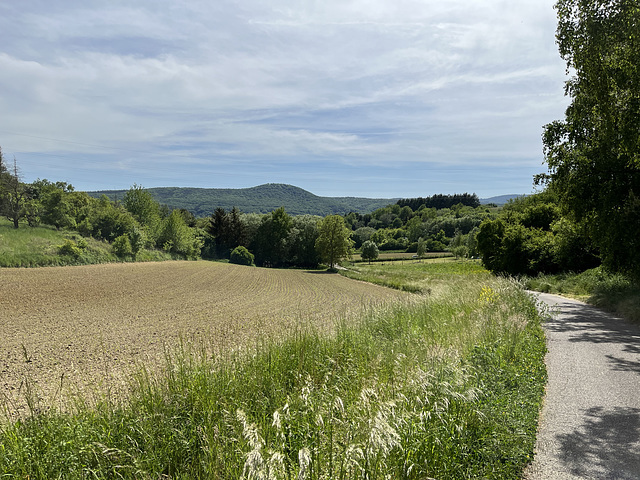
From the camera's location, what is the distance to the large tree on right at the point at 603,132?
10.8 metres

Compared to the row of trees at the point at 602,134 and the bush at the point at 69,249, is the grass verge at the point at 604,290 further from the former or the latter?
the bush at the point at 69,249

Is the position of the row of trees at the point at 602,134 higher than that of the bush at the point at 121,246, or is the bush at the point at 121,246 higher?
the row of trees at the point at 602,134

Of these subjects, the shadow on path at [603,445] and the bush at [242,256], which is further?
the bush at [242,256]

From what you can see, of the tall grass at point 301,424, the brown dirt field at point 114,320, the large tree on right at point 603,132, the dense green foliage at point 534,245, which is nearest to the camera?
the tall grass at point 301,424

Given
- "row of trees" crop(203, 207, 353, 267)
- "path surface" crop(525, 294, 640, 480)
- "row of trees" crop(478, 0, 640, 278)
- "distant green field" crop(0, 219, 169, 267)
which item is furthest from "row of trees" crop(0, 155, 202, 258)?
"path surface" crop(525, 294, 640, 480)

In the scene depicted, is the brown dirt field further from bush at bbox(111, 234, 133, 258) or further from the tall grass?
bush at bbox(111, 234, 133, 258)

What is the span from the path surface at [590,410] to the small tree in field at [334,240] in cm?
5928

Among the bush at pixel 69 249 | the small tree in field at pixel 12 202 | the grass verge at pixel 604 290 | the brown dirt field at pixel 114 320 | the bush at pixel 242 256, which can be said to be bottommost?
the bush at pixel 242 256

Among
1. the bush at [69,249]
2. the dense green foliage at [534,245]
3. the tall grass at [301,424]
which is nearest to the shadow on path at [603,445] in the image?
the tall grass at [301,424]

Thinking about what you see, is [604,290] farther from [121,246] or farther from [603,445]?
[121,246]

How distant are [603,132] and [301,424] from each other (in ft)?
47.4

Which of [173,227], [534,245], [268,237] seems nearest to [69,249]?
[173,227]

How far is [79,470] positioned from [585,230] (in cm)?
1909

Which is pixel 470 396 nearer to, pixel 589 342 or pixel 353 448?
pixel 353 448
